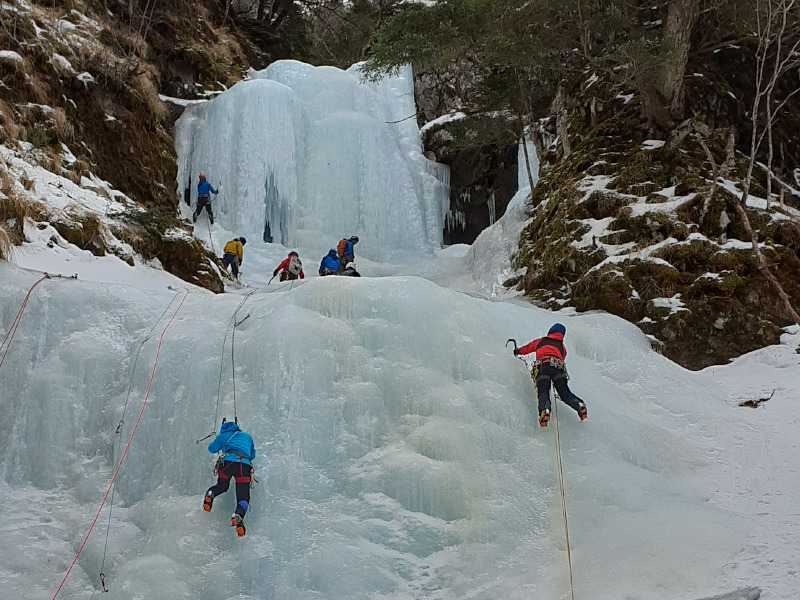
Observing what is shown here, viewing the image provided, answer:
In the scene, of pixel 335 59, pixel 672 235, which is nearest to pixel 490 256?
pixel 672 235

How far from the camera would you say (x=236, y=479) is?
15.6 ft

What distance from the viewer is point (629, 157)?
34.6ft

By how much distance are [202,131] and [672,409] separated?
491 inches

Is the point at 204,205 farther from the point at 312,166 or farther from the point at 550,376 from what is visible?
the point at 550,376

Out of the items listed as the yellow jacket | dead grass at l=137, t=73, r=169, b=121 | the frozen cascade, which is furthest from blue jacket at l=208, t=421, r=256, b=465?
dead grass at l=137, t=73, r=169, b=121

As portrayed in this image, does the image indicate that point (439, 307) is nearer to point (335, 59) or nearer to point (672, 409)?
point (672, 409)

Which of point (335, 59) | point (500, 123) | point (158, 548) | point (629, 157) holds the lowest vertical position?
point (158, 548)

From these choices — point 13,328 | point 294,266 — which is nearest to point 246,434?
point 13,328

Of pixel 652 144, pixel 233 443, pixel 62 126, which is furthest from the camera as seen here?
pixel 652 144

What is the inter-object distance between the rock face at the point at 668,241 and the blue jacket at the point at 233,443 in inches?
216

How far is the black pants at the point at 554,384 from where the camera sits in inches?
223

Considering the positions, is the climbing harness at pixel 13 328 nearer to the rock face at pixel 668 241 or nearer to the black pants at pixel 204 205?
the rock face at pixel 668 241

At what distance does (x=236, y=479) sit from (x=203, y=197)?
10283 mm

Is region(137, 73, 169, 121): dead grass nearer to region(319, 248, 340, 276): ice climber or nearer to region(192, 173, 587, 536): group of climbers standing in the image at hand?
region(319, 248, 340, 276): ice climber
